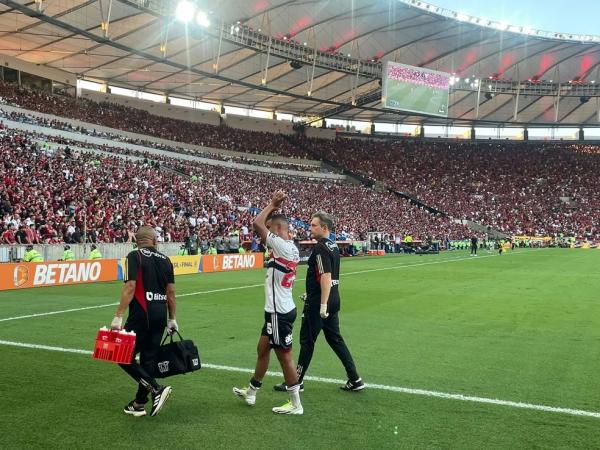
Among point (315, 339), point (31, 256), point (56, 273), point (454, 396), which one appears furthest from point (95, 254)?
point (454, 396)

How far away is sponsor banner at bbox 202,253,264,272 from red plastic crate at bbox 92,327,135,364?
19.5m

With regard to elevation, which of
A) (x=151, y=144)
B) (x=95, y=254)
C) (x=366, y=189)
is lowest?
(x=95, y=254)

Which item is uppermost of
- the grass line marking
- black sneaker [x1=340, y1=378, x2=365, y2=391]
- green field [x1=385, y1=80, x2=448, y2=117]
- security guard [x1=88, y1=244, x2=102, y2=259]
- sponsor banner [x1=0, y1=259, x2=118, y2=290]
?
green field [x1=385, y1=80, x2=448, y2=117]

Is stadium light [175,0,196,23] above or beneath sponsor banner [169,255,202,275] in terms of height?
above

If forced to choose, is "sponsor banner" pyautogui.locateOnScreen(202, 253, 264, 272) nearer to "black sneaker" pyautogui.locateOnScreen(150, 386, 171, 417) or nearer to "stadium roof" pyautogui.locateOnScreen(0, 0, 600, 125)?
"stadium roof" pyautogui.locateOnScreen(0, 0, 600, 125)

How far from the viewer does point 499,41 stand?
52719mm

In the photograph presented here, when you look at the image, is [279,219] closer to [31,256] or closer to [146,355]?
[146,355]

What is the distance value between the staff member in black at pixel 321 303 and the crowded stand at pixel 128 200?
1620 cm

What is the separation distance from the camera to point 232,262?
26.6 meters

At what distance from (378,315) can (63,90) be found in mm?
44087

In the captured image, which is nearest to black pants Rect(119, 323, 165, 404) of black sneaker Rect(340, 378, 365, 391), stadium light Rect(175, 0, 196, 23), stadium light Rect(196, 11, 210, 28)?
black sneaker Rect(340, 378, 365, 391)

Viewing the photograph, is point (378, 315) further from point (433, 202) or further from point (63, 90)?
point (433, 202)

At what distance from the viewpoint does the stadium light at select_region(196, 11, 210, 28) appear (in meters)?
36.9

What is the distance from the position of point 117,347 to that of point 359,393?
2754 mm
